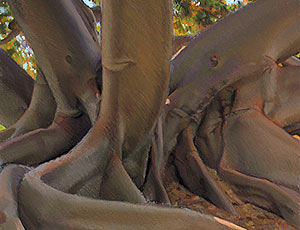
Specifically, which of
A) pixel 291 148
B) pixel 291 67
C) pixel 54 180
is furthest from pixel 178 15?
pixel 54 180

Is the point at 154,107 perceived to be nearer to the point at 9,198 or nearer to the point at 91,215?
the point at 91,215

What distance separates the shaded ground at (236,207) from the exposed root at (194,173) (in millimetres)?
49

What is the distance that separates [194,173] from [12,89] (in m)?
1.54

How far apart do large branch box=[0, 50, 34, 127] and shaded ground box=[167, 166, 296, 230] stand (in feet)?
4.35

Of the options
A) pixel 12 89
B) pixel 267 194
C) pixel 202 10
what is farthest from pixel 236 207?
pixel 202 10

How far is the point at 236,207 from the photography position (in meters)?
2.57

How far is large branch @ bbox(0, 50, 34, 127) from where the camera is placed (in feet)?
9.58

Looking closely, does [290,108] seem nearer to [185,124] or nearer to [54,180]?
[185,124]

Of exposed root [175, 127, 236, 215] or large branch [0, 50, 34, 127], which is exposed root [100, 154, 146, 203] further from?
large branch [0, 50, 34, 127]

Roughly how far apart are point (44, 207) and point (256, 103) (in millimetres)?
1910

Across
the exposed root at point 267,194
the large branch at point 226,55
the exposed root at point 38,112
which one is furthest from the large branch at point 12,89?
the exposed root at point 267,194

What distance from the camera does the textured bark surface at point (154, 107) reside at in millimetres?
1812

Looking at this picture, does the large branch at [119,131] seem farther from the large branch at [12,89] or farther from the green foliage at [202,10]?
the green foliage at [202,10]

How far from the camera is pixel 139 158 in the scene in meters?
2.20
